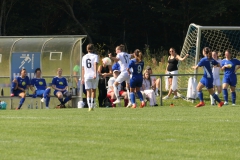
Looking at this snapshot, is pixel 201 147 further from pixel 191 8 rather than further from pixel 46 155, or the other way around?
pixel 191 8

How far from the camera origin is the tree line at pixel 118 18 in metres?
52.9

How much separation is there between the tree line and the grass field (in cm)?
3473

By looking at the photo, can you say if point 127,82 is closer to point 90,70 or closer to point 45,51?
point 90,70

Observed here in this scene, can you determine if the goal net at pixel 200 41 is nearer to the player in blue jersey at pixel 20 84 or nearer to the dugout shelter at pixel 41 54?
the dugout shelter at pixel 41 54

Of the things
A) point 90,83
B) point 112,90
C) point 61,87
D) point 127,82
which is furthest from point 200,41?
point 90,83

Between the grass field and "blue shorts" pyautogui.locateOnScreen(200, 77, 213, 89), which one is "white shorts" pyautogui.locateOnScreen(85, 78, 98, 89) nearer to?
"blue shorts" pyautogui.locateOnScreen(200, 77, 213, 89)

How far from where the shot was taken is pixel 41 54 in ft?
86.1

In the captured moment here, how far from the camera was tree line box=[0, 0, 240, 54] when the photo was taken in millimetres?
52938

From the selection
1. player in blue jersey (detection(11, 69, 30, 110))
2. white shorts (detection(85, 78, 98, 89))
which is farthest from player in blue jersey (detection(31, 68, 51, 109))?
white shorts (detection(85, 78, 98, 89))

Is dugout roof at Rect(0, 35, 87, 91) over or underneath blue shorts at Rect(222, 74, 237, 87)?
over

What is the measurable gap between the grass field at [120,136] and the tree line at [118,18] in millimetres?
34732

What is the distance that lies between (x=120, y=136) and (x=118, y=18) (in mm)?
45673

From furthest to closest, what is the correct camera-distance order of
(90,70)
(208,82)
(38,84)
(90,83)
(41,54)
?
(41,54) < (38,84) < (208,82) < (90,83) < (90,70)

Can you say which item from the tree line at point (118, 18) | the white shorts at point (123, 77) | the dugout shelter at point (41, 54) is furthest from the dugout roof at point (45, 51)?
the tree line at point (118, 18)
